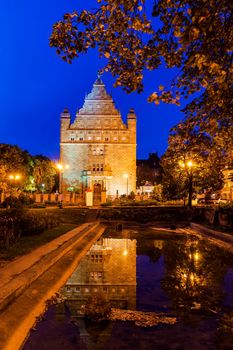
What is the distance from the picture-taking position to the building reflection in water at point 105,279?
9047 mm

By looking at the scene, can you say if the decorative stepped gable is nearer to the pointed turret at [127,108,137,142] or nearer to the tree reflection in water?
the pointed turret at [127,108,137,142]

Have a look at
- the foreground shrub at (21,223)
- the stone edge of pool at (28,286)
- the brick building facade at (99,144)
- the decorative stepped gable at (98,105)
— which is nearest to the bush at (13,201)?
the foreground shrub at (21,223)

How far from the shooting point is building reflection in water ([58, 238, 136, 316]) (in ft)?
29.7

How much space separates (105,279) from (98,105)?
58.0m

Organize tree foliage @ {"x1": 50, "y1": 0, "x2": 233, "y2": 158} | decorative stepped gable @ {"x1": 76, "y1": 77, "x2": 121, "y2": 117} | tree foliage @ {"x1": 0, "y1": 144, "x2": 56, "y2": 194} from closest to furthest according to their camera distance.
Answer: tree foliage @ {"x1": 50, "y1": 0, "x2": 233, "y2": 158} < tree foliage @ {"x1": 0, "y1": 144, "x2": 56, "y2": 194} < decorative stepped gable @ {"x1": 76, "y1": 77, "x2": 121, "y2": 117}

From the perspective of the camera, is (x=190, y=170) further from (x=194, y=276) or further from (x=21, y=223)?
(x=194, y=276)

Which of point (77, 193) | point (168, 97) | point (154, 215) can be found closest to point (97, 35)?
point (168, 97)

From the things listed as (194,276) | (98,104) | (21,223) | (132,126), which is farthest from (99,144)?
(194,276)

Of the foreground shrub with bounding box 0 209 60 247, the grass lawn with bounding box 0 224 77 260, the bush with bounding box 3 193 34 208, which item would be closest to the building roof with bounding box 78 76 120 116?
the bush with bounding box 3 193 34 208

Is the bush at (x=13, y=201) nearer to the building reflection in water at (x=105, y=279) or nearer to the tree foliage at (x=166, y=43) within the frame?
the building reflection in water at (x=105, y=279)

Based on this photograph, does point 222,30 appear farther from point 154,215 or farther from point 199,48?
point 154,215

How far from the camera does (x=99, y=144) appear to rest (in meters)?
67.6

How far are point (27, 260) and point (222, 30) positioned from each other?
916 cm

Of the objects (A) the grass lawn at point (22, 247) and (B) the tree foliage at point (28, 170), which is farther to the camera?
(B) the tree foliage at point (28, 170)
